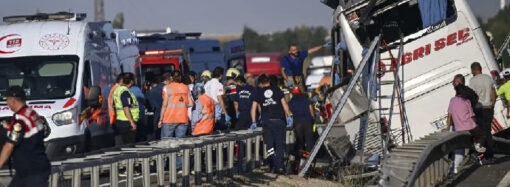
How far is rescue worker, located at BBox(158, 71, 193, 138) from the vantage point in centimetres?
2072

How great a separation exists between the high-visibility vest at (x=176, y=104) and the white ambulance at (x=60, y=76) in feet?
3.96

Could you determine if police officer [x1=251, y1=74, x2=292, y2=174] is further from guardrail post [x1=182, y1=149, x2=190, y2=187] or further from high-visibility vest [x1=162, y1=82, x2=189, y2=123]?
guardrail post [x1=182, y1=149, x2=190, y2=187]

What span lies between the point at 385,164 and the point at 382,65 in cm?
510

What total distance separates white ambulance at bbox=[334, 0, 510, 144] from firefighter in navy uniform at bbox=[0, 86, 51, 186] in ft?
28.9

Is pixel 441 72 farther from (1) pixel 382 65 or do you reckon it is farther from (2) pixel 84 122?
(2) pixel 84 122

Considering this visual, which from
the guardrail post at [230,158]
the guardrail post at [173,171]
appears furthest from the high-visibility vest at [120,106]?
the guardrail post at [173,171]

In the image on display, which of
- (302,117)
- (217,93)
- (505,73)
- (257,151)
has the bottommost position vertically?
(257,151)

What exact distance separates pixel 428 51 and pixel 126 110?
17.1 ft

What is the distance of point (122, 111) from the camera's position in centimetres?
2116

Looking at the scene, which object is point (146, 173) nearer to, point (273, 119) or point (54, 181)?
point (54, 181)

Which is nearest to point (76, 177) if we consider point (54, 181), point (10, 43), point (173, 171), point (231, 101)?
point (54, 181)

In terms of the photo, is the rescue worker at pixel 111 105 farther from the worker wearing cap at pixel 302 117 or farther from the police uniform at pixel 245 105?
the worker wearing cap at pixel 302 117

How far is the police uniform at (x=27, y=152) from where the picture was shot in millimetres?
12172

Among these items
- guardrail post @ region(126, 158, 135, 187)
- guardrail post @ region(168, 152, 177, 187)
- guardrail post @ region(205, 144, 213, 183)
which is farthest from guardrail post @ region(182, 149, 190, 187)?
guardrail post @ region(126, 158, 135, 187)
